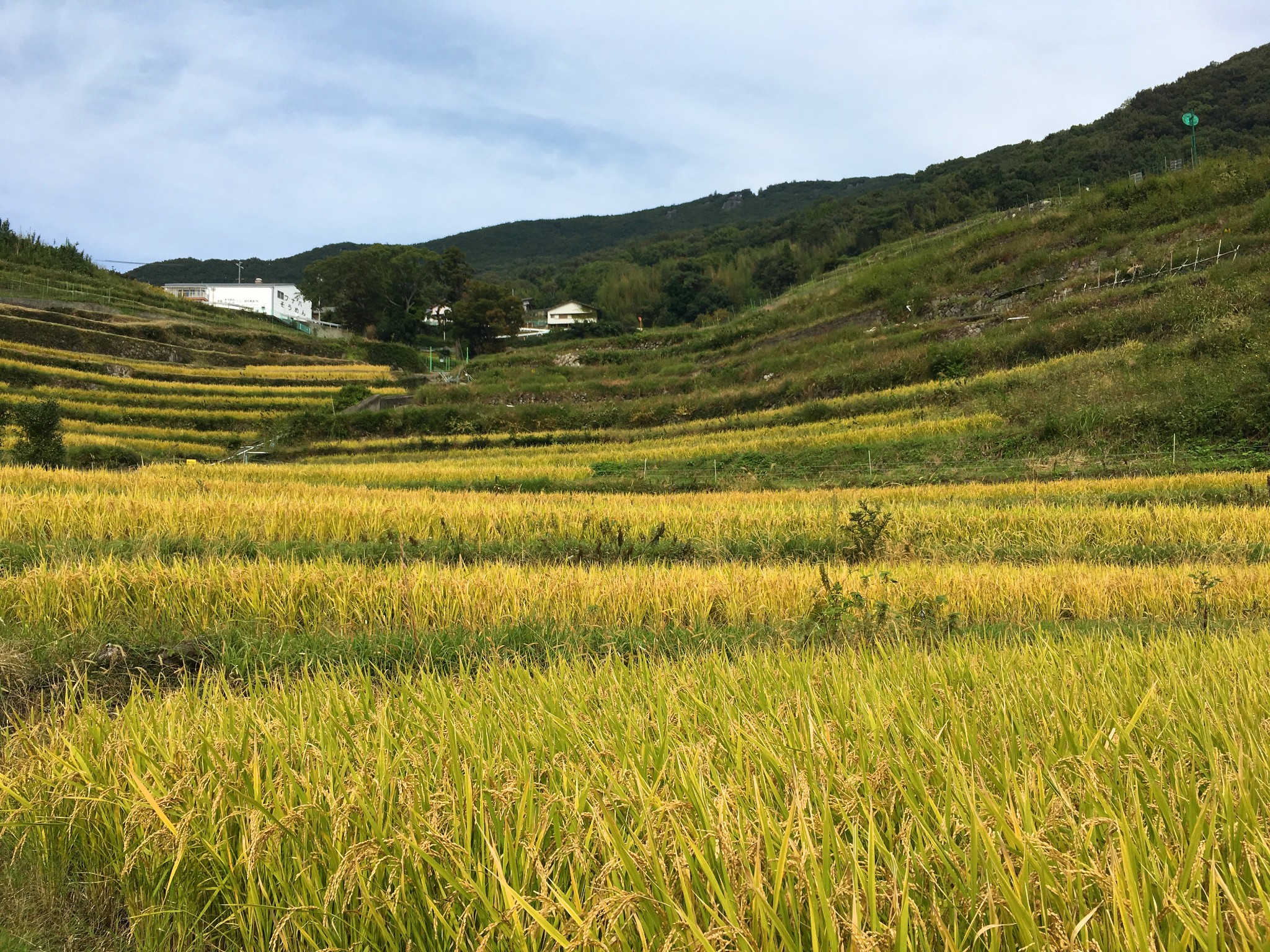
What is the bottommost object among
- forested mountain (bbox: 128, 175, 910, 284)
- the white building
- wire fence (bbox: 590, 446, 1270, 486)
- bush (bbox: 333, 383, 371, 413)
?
wire fence (bbox: 590, 446, 1270, 486)

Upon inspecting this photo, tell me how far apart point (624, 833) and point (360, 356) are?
5532cm

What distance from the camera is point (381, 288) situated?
7025 centimetres

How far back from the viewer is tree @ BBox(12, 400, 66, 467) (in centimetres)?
1683

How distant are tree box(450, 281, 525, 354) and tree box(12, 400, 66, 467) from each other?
1870 inches

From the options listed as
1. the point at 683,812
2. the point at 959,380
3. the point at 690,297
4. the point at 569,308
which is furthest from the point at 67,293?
the point at 683,812

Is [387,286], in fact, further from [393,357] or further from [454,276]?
[393,357]

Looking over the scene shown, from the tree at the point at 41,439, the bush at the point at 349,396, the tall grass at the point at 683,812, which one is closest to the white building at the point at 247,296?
the bush at the point at 349,396

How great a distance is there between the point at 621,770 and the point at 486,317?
213 feet

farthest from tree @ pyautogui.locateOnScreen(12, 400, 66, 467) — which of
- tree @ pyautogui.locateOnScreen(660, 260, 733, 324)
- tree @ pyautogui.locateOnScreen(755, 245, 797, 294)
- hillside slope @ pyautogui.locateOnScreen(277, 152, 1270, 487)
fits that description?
tree @ pyautogui.locateOnScreen(755, 245, 797, 294)

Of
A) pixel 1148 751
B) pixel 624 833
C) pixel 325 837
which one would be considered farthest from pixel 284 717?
pixel 1148 751

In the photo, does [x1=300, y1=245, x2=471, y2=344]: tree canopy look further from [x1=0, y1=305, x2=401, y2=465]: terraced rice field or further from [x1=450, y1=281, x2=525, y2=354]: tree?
[x1=0, y1=305, x2=401, y2=465]: terraced rice field

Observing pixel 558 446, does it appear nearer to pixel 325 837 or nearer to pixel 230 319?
pixel 325 837

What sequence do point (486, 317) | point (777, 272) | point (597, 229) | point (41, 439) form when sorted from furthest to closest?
point (597, 229) → point (777, 272) → point (486, 317) → point (41, 439)

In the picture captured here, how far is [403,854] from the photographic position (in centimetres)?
160
